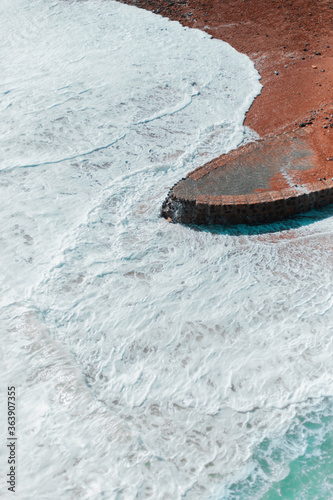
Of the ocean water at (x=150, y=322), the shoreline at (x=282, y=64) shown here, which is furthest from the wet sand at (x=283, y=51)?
the ocean water at (x=150, y=322)

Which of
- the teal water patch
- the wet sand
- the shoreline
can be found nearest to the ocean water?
the teal water patch

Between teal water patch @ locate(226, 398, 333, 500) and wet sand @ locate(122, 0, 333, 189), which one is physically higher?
wet sand @ locate(122, 0, 333, 189)

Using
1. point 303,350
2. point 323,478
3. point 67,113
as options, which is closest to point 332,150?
point 303,350

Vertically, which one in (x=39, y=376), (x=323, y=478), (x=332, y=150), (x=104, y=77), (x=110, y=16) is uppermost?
(x=110, y=16)

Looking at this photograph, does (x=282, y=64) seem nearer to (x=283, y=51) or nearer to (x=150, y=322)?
(x=283, y=51)

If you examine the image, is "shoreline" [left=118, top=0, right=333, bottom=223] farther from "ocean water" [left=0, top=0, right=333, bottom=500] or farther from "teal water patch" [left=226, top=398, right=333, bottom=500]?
"teal water patch" [left=226, top=398, right=333, bottom=500]

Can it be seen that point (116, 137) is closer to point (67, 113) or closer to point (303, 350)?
point (67, 113)

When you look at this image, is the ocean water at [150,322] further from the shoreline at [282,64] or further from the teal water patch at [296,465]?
the shoreline at [282,64]
